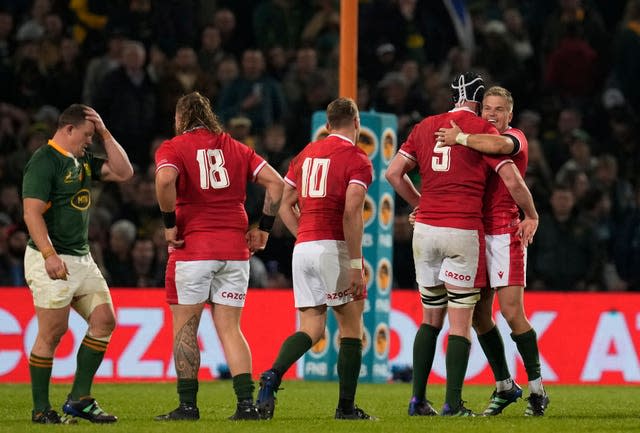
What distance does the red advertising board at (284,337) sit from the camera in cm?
1452

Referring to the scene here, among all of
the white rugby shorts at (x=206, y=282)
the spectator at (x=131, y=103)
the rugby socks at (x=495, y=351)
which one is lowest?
the rugby socks at (x=495, y=351)

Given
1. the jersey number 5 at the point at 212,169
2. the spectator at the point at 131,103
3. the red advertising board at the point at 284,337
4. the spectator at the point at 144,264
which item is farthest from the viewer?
the spectator at the point at 131,103

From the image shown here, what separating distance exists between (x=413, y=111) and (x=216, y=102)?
265 centimetres

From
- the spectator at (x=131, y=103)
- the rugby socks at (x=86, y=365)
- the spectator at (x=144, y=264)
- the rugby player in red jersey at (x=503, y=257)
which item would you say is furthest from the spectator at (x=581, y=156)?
the rugby socks at (x=86, y=365)

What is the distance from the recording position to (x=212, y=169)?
31.7 ft

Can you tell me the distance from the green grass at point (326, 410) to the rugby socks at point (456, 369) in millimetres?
279

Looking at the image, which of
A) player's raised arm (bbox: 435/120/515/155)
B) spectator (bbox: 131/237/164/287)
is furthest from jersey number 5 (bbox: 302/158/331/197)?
spectator (bbox: 131/237/164/287)

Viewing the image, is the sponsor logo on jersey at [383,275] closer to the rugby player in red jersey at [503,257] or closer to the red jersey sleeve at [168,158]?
the rugby player in red jersey at [503,257]

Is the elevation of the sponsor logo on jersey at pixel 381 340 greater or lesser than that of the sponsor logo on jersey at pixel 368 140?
lesser

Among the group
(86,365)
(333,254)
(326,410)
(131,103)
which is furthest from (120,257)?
(333,254)

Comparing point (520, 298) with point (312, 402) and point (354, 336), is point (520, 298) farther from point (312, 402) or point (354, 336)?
point (312, 402)

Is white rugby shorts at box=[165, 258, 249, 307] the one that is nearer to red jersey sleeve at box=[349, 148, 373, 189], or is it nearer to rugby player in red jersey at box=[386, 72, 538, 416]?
red jersey sleeve at box=[349, 148, 373, 189]

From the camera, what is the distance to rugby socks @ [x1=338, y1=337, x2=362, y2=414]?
9.84 m

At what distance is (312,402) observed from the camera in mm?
11805
